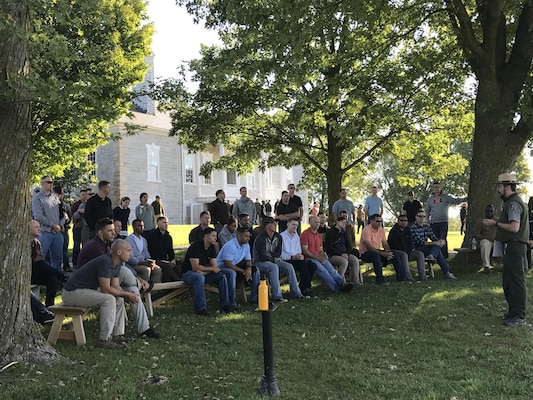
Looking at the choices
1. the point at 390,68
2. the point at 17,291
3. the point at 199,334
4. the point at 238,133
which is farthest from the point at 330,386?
the point at 238,133

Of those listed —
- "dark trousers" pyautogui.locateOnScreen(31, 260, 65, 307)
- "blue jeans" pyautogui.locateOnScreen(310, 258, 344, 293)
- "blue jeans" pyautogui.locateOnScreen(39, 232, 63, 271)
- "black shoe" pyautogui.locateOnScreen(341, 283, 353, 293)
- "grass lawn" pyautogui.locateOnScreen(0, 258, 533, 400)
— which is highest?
"blue jeans" pyautogui.locateOnScreen(39, 232, 63, 271)

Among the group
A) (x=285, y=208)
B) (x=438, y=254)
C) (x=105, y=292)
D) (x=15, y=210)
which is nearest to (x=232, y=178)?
(x=285, y=208)

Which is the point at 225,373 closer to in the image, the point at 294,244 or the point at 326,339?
the point at 326,339

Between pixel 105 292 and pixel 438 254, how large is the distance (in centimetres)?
735

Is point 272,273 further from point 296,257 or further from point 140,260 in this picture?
point 140,260

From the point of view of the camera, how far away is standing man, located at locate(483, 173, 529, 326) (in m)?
6.84

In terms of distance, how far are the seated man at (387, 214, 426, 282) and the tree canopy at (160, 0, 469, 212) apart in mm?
2505

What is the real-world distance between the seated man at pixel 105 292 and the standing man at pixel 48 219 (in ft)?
10.4

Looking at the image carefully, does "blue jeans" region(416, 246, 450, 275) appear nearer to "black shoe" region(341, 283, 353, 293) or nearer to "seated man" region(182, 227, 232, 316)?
"black shoe" region(341, 283, 353, 293)

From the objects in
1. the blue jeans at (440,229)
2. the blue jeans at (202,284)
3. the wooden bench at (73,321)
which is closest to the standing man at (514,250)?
the blue jeans at (202,284)

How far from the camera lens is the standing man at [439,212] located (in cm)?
1212

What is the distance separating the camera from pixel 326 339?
21.8ft

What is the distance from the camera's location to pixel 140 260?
9039 millimetres

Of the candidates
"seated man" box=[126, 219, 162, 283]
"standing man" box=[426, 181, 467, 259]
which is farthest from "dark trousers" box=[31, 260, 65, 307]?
"standing man" box=[426, 181, 467, 259]
